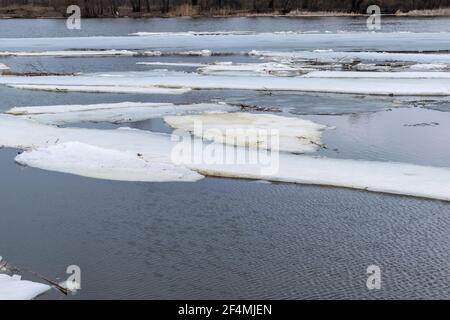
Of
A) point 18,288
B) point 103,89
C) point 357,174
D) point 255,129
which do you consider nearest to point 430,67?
point 103,89

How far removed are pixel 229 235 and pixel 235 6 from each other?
140 ft

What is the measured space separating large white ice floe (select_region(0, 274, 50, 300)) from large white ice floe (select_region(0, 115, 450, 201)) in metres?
2.80

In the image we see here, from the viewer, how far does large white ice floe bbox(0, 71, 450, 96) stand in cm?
1402

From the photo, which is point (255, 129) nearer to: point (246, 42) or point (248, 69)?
point (248, 69)

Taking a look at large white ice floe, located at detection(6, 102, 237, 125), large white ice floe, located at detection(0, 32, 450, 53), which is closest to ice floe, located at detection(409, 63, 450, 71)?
large white ice floe, located at detection(0, 32, 450, 53)

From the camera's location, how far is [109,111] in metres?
11.8

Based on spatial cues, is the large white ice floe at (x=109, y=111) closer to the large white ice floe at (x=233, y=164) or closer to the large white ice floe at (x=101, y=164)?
the large white ice floe at (x=233, y=164)

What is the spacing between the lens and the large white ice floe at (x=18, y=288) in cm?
466

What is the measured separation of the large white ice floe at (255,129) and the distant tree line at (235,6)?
32.7m

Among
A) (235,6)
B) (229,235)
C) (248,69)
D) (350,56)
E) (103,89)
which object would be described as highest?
(235,6)

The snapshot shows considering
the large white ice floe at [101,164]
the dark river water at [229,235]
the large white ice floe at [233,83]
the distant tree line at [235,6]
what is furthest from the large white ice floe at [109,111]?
the distant tree line at [235,6]

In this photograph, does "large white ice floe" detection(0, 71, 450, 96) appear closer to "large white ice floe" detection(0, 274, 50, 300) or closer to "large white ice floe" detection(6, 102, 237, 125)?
"large white ice floe" detection(6, 102, 237, 125)

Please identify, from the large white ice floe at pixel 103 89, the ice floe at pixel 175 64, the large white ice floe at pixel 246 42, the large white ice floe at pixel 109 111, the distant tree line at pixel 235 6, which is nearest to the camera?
the large white ice floe at pixel 109 111
